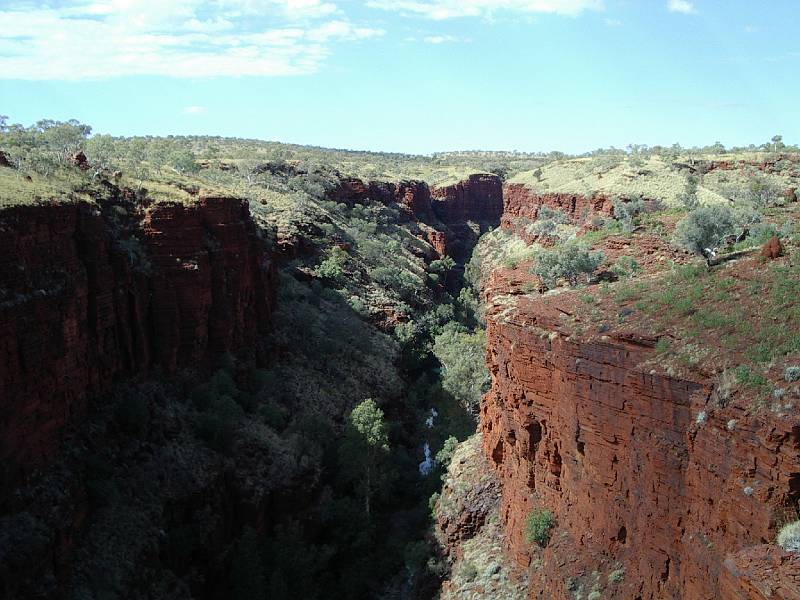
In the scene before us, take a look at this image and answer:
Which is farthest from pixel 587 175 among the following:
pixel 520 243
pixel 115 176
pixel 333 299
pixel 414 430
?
pixel 115 176

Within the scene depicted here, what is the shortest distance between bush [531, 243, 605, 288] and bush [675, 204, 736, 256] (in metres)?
3.30

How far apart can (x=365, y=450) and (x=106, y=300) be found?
13.2 m

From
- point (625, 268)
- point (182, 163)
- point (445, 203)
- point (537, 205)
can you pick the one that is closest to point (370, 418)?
point (625, 268)

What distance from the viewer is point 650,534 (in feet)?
51.7

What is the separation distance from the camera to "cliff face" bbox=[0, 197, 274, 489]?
2083 centimetres

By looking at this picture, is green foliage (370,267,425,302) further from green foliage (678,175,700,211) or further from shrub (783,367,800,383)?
shrub (783,367,800,383)

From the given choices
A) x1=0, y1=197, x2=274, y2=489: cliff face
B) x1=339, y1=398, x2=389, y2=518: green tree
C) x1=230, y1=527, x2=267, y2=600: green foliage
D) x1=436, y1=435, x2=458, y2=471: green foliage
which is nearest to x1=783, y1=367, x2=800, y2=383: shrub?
x1=230, y1=527, x2=267, y2=600: green foliage

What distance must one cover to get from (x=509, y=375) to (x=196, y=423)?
14.4 m

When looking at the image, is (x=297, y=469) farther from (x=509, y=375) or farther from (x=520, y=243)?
(x=520, y=243)

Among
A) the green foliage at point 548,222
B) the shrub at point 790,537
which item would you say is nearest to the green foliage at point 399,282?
the green foliage at point 548,222

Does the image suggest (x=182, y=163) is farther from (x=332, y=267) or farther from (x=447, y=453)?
(x=447, y=453)

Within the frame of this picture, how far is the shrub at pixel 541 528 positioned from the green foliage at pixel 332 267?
34.9 meters

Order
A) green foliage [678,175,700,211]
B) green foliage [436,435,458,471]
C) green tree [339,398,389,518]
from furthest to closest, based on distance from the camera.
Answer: green foliage [678,175,700,211] → green foliage [436,435,458,471] → green tree [339,398,389,518]

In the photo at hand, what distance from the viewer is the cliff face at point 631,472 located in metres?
12.3
